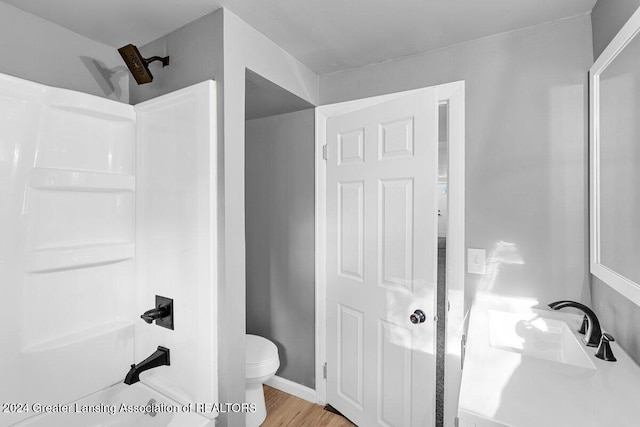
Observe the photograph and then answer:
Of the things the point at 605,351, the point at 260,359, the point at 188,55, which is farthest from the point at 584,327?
the point at 188,55

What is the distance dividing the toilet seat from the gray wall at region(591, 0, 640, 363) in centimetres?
175

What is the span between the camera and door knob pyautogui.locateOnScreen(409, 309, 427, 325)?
5.61 ft

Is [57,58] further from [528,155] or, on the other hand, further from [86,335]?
[528,155]

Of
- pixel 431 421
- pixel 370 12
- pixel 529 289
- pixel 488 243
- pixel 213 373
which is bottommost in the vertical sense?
pixel 431 421

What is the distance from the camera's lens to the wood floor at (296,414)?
6.84 feet

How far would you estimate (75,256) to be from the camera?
1.52 metres

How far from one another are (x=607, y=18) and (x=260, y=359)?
2428 millimetres


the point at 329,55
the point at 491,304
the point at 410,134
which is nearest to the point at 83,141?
the point at 329,55

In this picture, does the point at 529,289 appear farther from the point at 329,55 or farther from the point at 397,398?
the point at 329,55

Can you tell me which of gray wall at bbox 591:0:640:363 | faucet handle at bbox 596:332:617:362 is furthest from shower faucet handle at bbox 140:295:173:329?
gray wall at bbox 591:0:640:363

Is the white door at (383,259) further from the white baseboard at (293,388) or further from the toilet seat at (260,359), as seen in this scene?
the toilet seat at (260,359)

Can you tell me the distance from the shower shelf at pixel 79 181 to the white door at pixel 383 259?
46.6 inches

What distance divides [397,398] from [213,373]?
1.02m

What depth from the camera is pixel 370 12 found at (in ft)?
4.99
